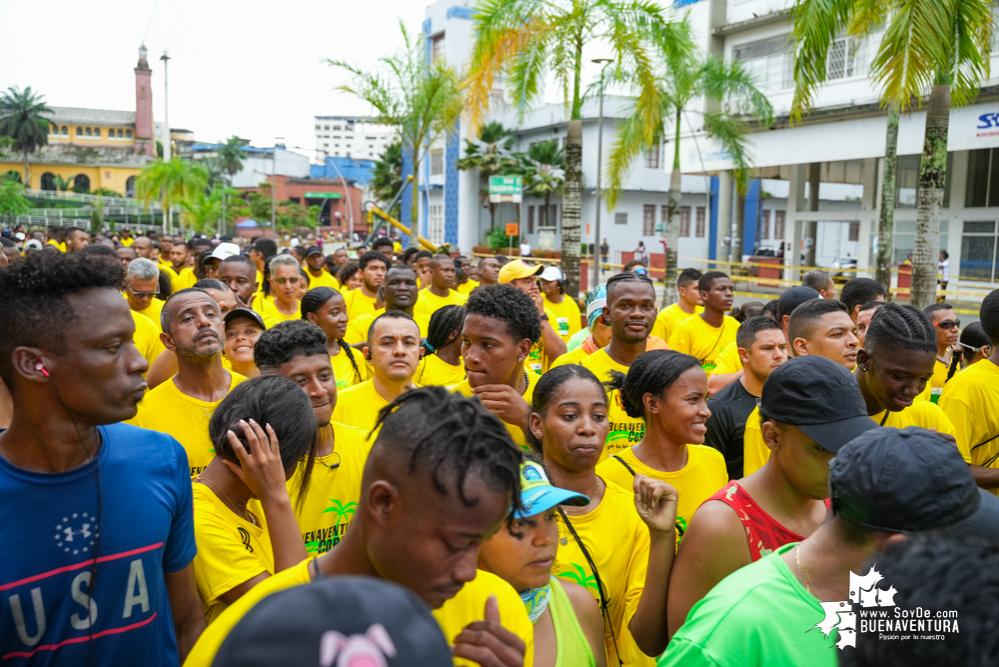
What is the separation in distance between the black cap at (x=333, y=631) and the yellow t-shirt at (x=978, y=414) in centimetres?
418

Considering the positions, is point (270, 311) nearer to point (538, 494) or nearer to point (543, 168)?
point (538, 494)

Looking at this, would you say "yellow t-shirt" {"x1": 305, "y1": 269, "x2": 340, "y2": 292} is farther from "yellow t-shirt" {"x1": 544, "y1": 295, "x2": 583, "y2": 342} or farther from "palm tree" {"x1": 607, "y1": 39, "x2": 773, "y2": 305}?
"palm tree" {"x1": 607, "y1": 39, "x2": 773, "y2": 305}

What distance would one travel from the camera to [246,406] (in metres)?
2.93

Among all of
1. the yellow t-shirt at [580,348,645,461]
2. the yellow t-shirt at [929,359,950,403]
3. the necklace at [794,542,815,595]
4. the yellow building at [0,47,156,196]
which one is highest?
the yellow building at [0,47,156,196]

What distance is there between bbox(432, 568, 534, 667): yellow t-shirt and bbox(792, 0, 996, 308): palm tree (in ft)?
35.7

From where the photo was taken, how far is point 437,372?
19.0 ft

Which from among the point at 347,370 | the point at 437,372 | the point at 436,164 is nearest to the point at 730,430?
the point at 437,372

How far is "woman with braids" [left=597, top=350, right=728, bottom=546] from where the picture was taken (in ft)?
12.5

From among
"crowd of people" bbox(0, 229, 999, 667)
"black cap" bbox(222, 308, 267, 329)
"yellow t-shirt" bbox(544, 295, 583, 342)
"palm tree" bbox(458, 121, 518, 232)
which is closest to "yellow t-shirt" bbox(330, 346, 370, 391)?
"black cap" bbox(222, 308, 267, 329)

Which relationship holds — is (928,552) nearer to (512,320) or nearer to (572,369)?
(572,369)

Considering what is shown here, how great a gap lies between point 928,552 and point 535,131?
45795 millimetres

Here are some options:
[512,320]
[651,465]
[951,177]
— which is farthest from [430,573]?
[951,177]

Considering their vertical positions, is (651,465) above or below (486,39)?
below

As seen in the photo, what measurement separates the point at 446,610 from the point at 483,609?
116 millimetres
